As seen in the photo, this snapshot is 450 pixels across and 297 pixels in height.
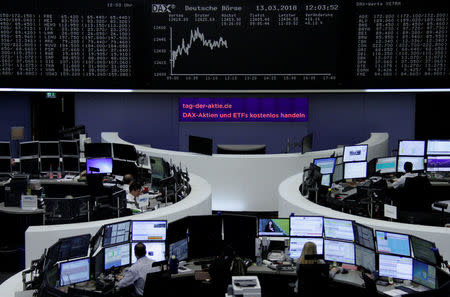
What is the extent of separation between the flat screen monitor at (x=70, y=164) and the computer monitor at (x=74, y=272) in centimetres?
490

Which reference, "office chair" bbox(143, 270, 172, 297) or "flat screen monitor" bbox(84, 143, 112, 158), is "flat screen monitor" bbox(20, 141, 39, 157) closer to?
"flat screen monitor" bbox(84, 143, 112, 158)

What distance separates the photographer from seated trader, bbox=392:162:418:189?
927cm

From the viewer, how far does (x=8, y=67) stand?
1080 centimetres

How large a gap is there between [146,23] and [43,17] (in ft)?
5.60

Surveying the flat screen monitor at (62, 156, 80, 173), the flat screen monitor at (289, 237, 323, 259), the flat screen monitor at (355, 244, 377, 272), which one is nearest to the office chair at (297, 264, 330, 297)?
the flat screen monitor at (355, 244, 377, 272)

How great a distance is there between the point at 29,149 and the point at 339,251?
5953 mm

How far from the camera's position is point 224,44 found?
10766mm

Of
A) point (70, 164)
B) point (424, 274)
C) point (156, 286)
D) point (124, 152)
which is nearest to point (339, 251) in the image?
point (424, 274)

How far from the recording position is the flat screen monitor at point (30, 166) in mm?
10453

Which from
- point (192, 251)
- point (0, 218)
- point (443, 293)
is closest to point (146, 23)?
point (0, 218)

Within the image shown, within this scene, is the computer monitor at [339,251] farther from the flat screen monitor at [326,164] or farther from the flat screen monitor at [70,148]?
the flat screen monitor at [70,148]

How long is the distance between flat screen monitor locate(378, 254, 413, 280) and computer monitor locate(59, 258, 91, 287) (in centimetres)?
275

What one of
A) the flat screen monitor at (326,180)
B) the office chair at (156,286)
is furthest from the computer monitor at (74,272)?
the flat screen monitor at (326,180)

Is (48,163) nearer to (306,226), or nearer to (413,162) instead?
(306,226)
